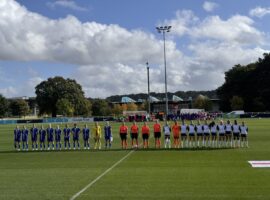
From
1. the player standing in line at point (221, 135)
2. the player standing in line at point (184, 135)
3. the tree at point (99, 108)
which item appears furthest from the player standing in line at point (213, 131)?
the tree at point (99, 108)

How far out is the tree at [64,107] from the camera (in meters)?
123

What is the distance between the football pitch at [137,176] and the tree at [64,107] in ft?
330

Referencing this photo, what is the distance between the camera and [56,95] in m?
134

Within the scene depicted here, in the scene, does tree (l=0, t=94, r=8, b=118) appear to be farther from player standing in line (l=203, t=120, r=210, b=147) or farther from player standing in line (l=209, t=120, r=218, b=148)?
player standing in line (l=209, t=120, r=218, b=148)

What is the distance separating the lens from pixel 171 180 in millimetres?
14602

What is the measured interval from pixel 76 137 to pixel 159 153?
667 cm

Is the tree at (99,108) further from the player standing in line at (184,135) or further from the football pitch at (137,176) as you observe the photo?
the football pitch at (137,176)

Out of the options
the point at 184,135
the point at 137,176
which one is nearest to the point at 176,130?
the point at 184,135

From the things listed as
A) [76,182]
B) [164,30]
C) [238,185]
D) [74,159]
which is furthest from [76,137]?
[164,30]

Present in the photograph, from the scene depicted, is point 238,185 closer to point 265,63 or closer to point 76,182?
point 76,182

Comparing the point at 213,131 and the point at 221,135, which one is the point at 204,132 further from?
the point at 221,135

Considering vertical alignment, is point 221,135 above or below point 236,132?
below

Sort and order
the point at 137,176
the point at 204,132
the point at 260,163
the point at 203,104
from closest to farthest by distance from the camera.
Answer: the point at 137,176 < the point at 260,163 < the point at 204,132 < the point at 203,104

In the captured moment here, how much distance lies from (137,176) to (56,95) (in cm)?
12050
